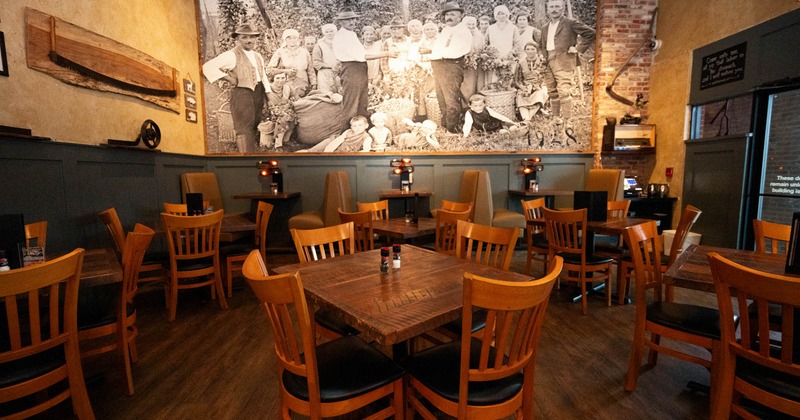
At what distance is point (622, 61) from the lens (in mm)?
5750

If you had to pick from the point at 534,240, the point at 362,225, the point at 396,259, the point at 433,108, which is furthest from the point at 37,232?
the point at 433,108

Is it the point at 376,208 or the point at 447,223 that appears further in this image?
the point at 376,208

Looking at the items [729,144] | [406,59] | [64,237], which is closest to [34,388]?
[64,237]

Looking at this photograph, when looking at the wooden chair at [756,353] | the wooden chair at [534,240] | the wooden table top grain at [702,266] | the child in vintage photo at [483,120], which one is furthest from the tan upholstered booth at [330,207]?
the wooden chair at [756,353]

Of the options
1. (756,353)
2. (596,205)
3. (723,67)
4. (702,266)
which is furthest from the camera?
(723,67)

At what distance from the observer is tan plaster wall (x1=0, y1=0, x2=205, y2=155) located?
2762 millimetres

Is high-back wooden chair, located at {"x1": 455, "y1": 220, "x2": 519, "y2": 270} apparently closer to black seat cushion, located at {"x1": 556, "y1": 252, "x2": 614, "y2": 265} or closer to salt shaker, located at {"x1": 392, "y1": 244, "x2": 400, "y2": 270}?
salt shaker, located at {"x1": 392, "y1": 244, "x2": 400, "y2": 270}

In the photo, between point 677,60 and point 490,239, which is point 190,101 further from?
point 677,60

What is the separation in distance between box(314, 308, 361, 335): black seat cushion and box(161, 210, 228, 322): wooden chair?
5.31 feet

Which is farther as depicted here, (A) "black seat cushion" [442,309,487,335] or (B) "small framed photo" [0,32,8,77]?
(B) "small framed photo" [0,32,8,77]

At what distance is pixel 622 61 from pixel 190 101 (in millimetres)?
6948

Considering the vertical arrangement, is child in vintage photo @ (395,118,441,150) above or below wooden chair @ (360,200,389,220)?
above

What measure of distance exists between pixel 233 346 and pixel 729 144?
604 centimetres

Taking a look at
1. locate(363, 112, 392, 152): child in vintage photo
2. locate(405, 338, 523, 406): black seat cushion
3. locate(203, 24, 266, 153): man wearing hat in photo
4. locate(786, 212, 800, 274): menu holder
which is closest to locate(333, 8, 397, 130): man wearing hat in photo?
locate(363, 112, 392, 152): child in vintage photo
